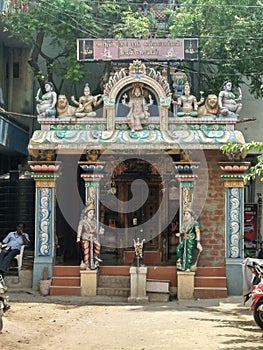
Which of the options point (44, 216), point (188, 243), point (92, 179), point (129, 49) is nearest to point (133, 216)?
point (92, 179)

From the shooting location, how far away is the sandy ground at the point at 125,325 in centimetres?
955

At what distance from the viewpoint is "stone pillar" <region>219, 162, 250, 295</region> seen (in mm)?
15289

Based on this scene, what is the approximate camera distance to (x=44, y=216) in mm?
15688

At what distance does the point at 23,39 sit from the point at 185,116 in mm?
7460

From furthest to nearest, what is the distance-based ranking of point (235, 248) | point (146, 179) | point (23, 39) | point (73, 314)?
point (23, 39), point (146, 179), point (235, 248), point (73, 314)

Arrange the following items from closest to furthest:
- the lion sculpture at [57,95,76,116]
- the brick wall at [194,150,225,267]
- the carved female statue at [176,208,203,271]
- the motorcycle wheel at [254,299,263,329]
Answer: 1. the motorcycle wheel at [254,299,263,329]
2. the carved female statue at [176,208,203,271]
3. the lion sculpture at [57,95,76,116]
4. the brick wall at [194,150,225,267]

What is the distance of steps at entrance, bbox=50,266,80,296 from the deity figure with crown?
0.34m

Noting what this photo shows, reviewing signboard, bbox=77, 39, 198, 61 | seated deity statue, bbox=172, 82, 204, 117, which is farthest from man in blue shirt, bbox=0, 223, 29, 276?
seated deity statue, bbox=172, 82, 204, 117

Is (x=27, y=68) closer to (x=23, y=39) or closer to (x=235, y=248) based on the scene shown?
(x=23, y=39)

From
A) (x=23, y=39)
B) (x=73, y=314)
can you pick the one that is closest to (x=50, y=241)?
(x=73, y=314)

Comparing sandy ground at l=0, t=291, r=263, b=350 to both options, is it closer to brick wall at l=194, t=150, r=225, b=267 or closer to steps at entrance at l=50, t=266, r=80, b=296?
steps at entrance at l=50, t=266, r=80, b=296

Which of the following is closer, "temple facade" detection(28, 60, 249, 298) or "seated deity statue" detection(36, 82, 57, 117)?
"temple facade" detection(28, 60, 249, 298)

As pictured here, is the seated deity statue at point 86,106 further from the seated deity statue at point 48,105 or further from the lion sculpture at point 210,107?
the lion sculpture at point 210,107

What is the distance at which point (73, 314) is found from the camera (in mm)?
12750
